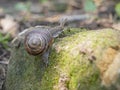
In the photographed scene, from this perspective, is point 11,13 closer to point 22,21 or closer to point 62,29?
point 22,21

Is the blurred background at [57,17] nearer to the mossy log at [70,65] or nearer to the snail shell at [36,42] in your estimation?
the mossy log at [70,65]

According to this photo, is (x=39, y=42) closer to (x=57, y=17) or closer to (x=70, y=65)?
(x=70, y=65)

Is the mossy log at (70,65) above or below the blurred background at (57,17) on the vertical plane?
below

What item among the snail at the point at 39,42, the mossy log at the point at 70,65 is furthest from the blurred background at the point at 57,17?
the snail at the point at 39,42

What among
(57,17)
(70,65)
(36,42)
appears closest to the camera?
(70,65)

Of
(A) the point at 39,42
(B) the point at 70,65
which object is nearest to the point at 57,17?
(A) the point at 39,42

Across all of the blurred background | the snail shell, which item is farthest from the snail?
the blurred background
